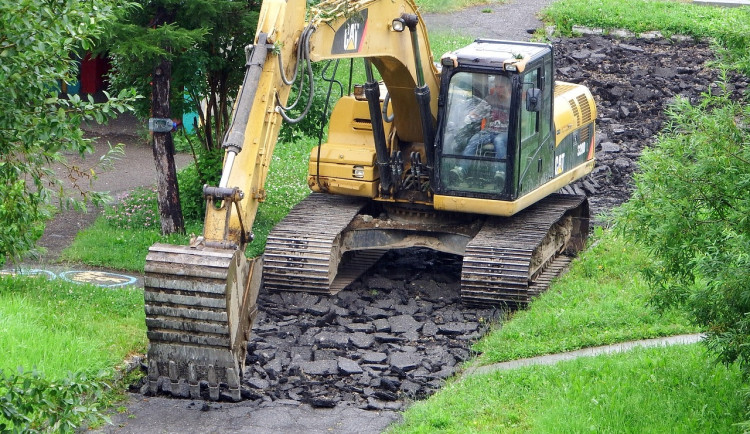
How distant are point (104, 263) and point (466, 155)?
4.70m

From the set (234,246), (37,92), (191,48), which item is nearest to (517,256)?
(234,246)

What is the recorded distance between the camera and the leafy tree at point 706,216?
7.20 meters

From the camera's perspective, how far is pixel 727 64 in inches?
312

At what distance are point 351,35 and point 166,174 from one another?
447 centimetres

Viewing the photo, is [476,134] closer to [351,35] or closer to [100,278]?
[351,35]

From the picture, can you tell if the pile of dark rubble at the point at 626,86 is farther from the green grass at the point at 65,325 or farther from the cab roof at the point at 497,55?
the green grass at the point at 65,325

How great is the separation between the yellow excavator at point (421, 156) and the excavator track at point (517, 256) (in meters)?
0.02

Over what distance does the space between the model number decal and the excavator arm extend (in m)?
3.86

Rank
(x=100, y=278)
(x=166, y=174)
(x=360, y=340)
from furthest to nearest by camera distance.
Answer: (x=166, y=174) < (x=100, y=278) < (x=360, y=340)

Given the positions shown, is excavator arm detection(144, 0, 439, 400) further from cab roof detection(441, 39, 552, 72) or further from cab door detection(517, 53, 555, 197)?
cab door detection(517, 53, 555, 197)

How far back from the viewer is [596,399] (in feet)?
27.9

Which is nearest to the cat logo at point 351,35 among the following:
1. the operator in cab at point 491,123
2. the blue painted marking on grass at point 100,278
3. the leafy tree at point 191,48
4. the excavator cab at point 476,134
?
the excavator cab at point 476,134

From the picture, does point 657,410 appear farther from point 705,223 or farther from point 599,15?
point 599,15

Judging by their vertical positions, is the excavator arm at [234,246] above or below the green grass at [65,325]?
above
